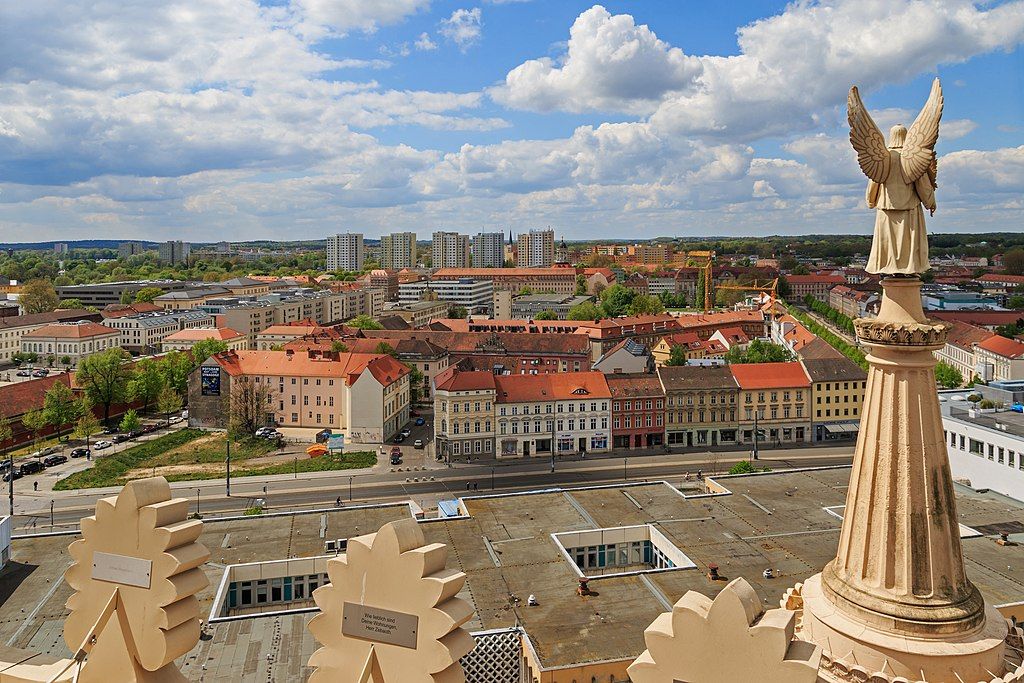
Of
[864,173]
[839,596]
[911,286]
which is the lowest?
[839,596]

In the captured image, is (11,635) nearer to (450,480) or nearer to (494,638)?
(494,638)

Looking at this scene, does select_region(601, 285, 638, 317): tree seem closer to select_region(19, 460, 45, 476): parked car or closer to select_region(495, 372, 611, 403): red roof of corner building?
select_region(495, 372, 611, 403): red roof of corner building

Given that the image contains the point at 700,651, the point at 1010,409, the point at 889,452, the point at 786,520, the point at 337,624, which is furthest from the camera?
the point at 1010,409

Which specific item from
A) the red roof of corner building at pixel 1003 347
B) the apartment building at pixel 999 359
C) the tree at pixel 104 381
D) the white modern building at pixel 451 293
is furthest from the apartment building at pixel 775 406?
the white modern building at pixel 451 293

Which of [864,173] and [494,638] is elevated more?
[864,173]

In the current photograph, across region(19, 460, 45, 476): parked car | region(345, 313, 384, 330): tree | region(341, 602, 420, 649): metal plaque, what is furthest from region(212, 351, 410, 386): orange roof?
region(341, 602, 420, 649): metal plaque

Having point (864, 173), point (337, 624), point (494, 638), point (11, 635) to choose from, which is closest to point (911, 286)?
point (864, 173)
